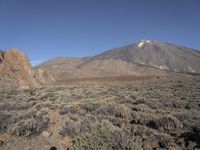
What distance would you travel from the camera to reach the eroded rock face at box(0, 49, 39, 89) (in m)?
29.8

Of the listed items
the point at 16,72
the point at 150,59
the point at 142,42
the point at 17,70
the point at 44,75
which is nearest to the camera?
the point at 16,72

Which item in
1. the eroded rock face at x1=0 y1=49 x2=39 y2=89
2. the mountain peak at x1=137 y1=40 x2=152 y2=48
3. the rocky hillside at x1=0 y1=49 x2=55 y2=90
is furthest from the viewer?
the mountain peak at x1=137 y1=40 x2=152 y2=48

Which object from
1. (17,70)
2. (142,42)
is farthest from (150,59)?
(17,70)

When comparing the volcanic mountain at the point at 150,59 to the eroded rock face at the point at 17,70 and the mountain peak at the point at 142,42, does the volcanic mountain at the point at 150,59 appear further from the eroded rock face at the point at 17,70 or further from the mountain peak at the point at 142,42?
the eroded rock face at the point at 17,70

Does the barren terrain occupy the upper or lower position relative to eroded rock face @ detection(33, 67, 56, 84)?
lower

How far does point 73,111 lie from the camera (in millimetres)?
12016

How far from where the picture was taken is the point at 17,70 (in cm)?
3047

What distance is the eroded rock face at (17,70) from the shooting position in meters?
29.8

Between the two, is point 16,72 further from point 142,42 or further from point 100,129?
point 142,42

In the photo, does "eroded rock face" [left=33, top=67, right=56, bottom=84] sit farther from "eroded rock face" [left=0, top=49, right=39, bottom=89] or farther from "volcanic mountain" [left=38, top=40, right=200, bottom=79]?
"volcanic mountain" [left=38, top=40, right=200, bottom=79]

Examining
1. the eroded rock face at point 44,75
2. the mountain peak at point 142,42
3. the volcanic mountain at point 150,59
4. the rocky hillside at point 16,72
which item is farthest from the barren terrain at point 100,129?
the mountain peak at point 142,42

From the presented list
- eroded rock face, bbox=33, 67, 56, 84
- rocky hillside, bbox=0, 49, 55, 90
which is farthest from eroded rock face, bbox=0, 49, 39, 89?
eroded rock face, bbox=33, 67, 56, 84

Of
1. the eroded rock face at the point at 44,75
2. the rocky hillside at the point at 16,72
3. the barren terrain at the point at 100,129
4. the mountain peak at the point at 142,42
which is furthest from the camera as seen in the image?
the mountain peak at the point at 142,42

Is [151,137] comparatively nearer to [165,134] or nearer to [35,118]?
[165,134]
